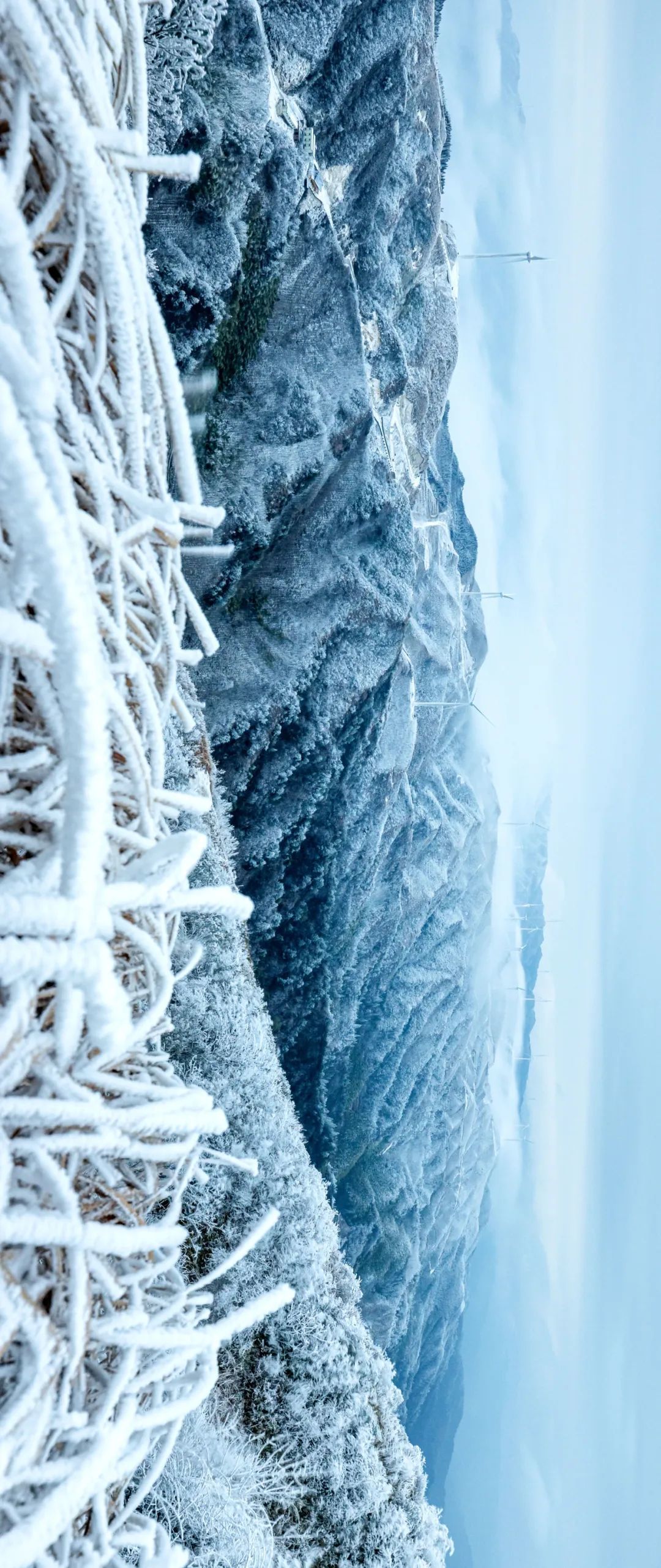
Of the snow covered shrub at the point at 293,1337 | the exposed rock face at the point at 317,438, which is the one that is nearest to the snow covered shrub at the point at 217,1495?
the snow covered shrub at the point at 293,1337

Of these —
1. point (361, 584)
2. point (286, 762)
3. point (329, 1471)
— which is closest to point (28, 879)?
point (329, 1471)

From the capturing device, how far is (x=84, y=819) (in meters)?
0.79

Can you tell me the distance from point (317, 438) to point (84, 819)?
27.1ft

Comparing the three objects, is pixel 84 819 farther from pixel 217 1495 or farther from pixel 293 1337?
pixel 293 1337

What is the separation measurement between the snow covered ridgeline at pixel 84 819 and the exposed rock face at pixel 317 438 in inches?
217

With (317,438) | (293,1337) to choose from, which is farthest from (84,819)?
(317,438)

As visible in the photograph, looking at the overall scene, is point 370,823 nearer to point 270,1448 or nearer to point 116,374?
point 270,1448

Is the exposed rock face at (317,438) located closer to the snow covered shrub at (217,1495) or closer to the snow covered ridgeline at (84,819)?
the snow covered ridgeline at (84,819)

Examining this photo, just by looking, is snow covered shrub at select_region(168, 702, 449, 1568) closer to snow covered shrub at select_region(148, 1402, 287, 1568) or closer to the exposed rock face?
snow covered shrub at select_region(148, 1402, 287, 1568)

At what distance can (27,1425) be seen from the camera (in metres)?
0.82

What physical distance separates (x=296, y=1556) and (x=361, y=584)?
863 cm

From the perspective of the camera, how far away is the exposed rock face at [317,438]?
619 cm

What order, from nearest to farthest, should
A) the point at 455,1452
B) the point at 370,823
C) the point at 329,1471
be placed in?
the point at 329,1471 → the point at 370,823 → the point at 455,1452

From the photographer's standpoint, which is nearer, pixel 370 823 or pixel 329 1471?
pixel 329 1471
